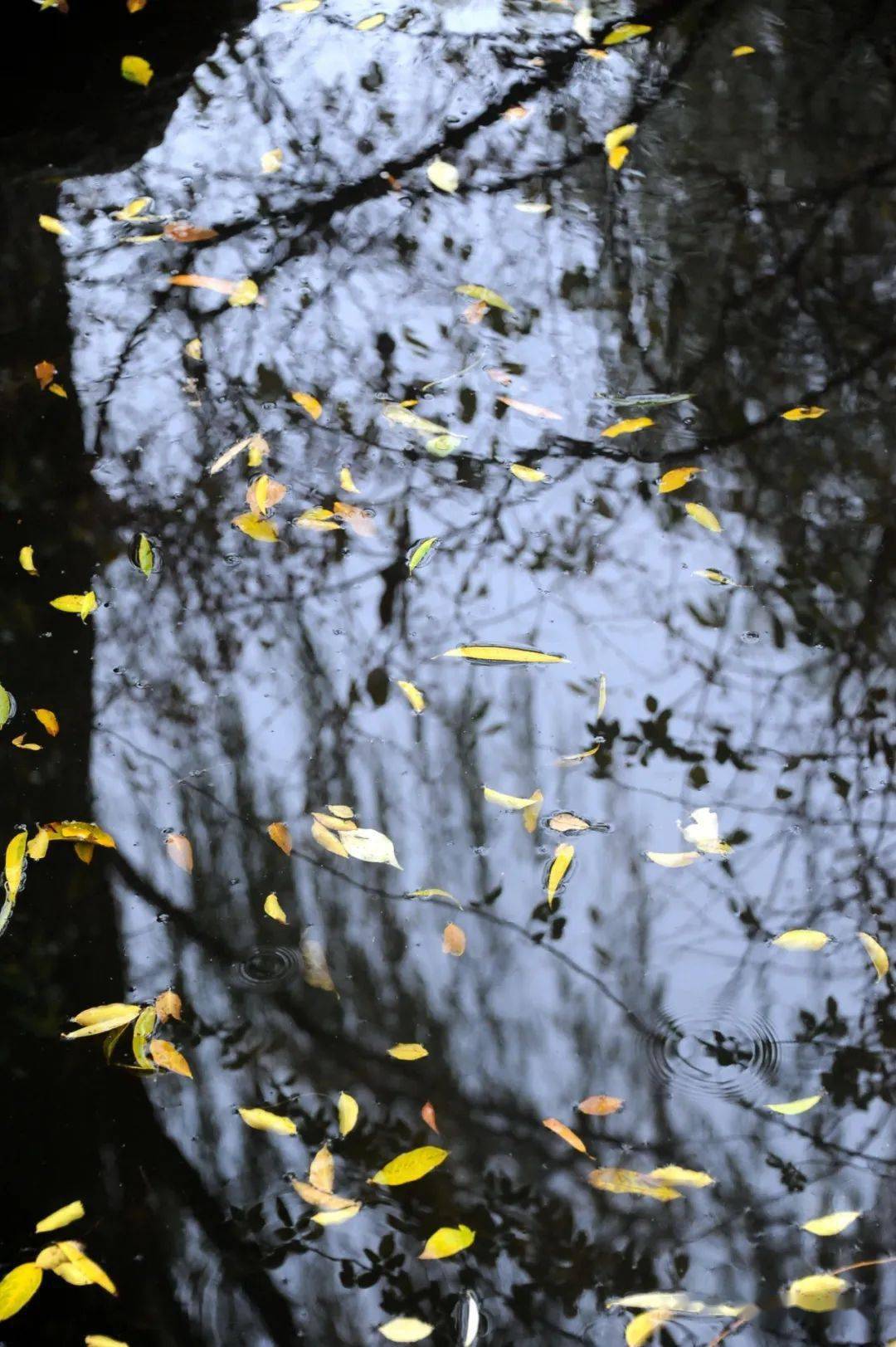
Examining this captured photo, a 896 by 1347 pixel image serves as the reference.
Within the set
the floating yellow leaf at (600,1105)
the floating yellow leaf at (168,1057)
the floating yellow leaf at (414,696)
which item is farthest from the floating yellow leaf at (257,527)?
the floating yellow leaf at (600,1105)

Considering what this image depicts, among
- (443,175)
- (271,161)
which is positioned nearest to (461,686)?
(443,175)

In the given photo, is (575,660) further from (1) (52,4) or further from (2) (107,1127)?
(1) (52,4)

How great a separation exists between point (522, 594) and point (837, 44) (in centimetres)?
269

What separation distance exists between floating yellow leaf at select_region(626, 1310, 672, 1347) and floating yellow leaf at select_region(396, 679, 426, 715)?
1064 millimetres

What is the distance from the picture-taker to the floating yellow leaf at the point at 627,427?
268cm

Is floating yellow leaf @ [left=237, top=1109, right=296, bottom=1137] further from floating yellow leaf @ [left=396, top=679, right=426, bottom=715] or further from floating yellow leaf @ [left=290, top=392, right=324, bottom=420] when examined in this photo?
floating yellow leaf @ [left=290, top=392, right=324, bottom=420]

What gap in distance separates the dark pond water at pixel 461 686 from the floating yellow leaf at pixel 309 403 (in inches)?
0.6

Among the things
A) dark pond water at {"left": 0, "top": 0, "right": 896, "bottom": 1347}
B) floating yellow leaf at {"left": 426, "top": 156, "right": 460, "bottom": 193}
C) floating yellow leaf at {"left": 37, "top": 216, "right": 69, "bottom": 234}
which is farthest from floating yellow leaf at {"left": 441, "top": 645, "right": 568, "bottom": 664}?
floating yellow leaf at {"left": 37, "top": 216, "right": 69, "bottom": 234}

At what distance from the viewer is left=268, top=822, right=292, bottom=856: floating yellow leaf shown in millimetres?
1989

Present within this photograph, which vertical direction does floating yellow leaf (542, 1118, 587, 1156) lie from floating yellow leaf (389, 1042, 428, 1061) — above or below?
below

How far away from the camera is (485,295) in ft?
10.1

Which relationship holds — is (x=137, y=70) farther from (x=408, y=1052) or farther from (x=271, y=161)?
(x=408, y=1052)

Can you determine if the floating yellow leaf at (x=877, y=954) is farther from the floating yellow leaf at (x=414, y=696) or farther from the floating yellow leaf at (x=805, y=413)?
the floating yellow leaf at (x=805, y=413)

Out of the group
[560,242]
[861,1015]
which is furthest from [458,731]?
[560,242]
